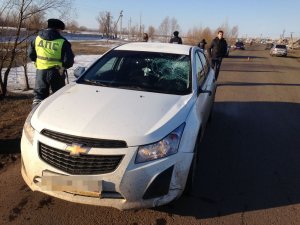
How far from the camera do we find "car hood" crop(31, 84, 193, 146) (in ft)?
10.3

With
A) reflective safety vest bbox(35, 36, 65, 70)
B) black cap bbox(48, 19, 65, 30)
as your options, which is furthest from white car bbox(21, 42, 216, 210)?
black cap bbox(48, 19, 65, 30)

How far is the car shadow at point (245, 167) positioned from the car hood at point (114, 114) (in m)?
0.90

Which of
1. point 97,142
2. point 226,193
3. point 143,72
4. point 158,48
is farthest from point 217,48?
point 97,142

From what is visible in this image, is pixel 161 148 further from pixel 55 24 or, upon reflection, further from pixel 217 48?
pixel 217 48

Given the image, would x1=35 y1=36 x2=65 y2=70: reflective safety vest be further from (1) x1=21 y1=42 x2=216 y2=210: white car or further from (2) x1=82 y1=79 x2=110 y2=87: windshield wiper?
(1) x1=21 y1=42 x2=216 y2=210: white car

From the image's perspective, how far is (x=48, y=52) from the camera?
17.4ft

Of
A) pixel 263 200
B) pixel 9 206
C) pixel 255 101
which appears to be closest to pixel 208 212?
pixel 263 200

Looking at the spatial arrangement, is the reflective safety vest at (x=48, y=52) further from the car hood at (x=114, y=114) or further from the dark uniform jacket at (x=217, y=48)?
the dark uniform jacket at (x=217, y=48)

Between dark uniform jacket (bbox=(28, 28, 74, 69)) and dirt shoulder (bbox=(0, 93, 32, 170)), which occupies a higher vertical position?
dark uniform jacket (bbox=(28, 28, 74, 69))

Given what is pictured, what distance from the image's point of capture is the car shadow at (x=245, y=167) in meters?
3.75

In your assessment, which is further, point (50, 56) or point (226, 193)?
point (50, 56)

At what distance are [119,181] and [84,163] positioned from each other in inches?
13.2

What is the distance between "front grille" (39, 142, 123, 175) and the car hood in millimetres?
177

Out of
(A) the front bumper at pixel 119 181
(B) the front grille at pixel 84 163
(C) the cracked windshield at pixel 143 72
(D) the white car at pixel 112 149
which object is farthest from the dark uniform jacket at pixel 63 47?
(B) the front grille at pixel 84 163
